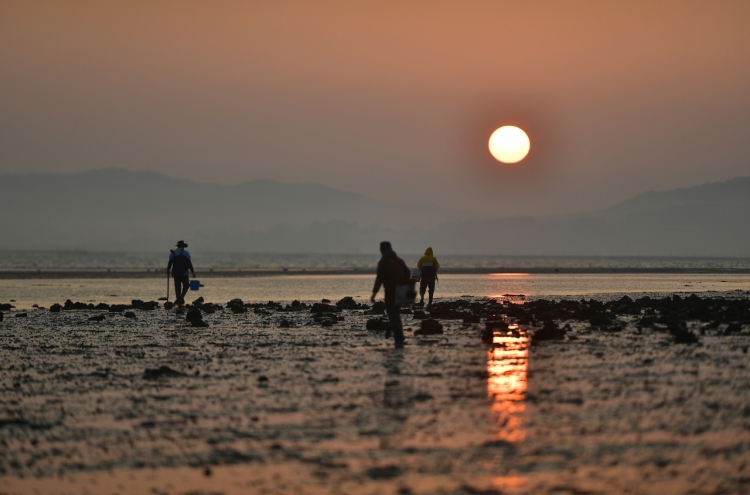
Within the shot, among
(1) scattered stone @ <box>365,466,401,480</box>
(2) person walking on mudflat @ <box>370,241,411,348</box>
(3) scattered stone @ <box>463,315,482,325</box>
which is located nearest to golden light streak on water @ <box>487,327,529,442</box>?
(1) scattered stone @ <box>365,466,401,480</box>

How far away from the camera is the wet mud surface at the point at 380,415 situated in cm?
764

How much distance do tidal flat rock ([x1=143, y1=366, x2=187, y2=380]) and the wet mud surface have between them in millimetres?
40

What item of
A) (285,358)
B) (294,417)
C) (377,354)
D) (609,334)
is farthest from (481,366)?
(609,334)

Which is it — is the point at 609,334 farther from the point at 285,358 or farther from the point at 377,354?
the point at 285,358

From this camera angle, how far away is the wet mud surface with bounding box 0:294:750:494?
7.64m

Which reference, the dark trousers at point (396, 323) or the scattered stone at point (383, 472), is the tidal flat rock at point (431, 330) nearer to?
the dark trousers at point (396, 323)

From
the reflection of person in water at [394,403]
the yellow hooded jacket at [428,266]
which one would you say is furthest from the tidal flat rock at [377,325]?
the yellow hooded jacket at [428,266]

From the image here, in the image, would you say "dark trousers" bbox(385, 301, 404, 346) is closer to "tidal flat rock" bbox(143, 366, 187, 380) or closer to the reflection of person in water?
the reflection of person in water

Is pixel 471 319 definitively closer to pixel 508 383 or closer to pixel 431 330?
pixel 431 330

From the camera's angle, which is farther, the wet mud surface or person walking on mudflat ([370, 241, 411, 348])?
person walking on mudflat ([370, 241, 411, 348])

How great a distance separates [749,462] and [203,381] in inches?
314

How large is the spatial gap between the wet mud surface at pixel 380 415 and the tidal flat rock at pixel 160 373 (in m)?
0.04

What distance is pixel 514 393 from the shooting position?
1176cm

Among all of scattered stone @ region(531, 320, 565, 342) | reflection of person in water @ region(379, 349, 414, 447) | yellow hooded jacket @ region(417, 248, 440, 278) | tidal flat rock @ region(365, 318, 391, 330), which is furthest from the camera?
yellow hooded jacket @ region(417, 248, 440, 278)
